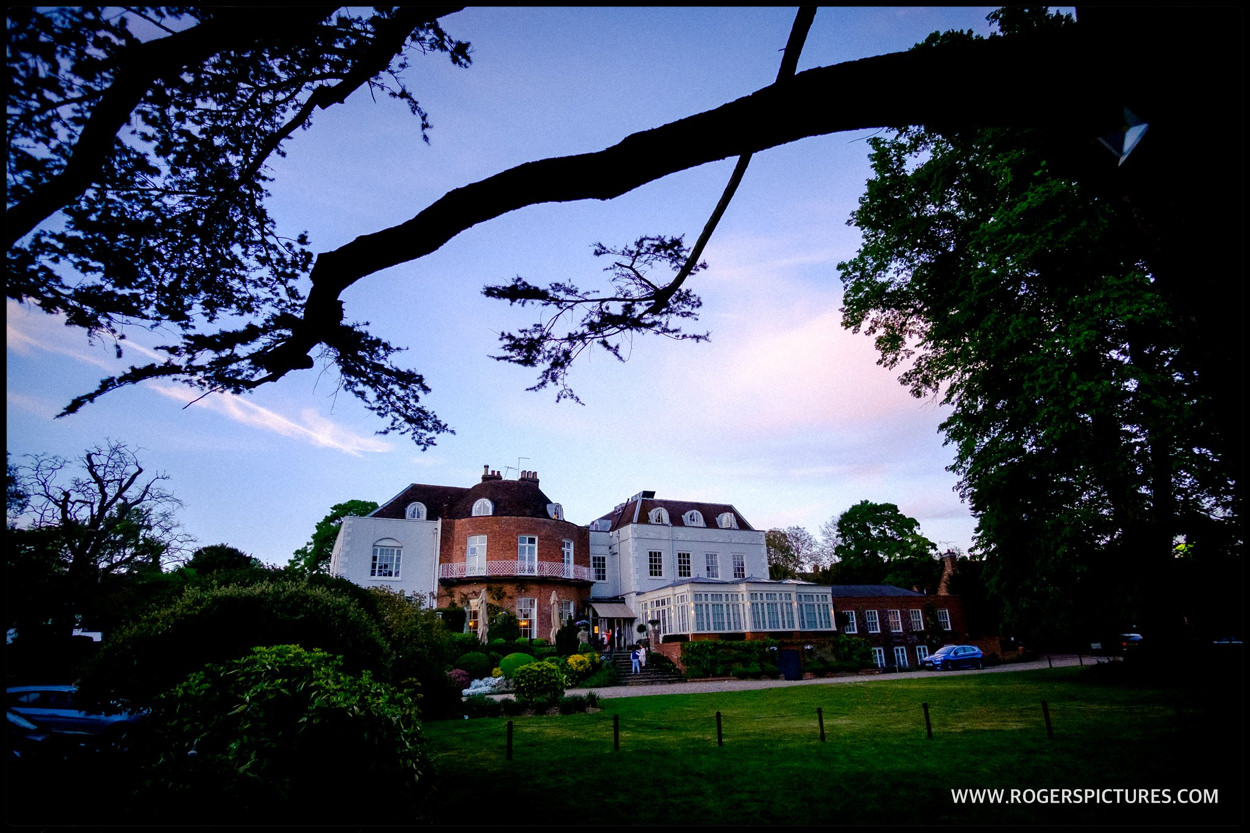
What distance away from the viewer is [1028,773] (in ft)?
20.8

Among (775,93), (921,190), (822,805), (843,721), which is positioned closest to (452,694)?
(843,721)

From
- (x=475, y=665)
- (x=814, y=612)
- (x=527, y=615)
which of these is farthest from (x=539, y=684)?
(x=814, y=612)

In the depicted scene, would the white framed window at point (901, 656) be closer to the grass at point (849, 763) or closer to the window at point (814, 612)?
the window at point (814, 612)

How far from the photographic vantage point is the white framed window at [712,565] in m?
38.0

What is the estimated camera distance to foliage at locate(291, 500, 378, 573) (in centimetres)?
4305

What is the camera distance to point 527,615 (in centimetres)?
3155

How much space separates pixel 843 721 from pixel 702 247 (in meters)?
11.1

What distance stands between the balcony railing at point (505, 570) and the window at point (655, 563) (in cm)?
538

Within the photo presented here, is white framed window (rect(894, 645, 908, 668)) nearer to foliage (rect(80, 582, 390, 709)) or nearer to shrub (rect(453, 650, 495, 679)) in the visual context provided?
shrub (rect(453, 650, 495, 679))

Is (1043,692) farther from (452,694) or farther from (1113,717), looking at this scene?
(452,694)

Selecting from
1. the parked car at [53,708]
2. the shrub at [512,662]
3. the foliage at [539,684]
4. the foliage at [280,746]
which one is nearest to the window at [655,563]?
the shrub at [512,662]

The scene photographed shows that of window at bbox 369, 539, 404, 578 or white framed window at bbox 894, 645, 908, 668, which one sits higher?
window at bbox 369, 539, 404, 578

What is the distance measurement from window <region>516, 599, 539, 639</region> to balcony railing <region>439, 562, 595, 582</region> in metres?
1.55

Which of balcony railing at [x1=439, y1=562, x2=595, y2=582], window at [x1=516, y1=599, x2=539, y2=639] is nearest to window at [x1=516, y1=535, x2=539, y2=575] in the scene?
balcony railing at [x1=439, y1=562, x2=595, y2=582]
